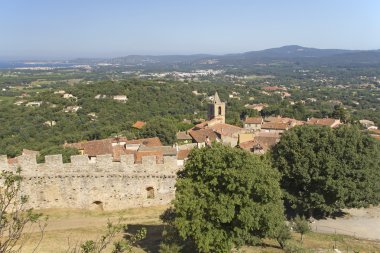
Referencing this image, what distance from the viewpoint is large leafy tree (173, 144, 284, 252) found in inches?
592

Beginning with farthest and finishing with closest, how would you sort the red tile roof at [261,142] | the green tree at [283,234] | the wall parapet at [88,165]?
the red tile roof at [261,142]
the wall parapet at [88,165]
the green tree at [283,234]

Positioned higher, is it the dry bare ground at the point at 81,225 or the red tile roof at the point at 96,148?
the dry bare ground at the point at 81,225

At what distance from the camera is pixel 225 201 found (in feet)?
49.5

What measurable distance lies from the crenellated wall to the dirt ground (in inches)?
392

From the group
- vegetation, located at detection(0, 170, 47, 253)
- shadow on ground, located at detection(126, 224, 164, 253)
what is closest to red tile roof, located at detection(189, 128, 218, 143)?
shadow on ground, located at detection(126, 224, 164, 253)

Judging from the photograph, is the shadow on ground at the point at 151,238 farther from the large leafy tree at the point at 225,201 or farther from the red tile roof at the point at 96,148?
the red tile roof at the point at 96,148

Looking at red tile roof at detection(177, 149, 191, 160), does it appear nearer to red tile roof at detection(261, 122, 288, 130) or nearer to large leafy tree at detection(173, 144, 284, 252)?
large leafy tree at detection(173, 144, 284, 252)

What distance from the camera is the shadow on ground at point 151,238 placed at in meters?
17.3

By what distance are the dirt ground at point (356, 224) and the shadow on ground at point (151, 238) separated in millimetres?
9899

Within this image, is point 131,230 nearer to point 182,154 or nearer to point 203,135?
point 182,154

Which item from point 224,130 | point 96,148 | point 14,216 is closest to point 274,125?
point 224,130

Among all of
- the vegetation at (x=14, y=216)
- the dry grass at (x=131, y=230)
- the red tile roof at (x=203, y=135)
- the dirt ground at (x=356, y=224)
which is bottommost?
the red tile roof at (x=203, y=135)

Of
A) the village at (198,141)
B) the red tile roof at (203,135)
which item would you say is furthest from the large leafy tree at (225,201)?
the red tile roof at (203,135)

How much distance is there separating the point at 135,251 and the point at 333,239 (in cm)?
1074
